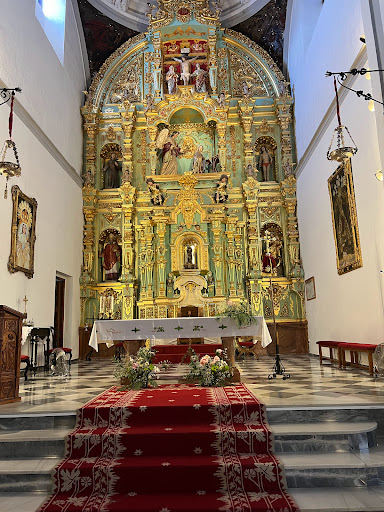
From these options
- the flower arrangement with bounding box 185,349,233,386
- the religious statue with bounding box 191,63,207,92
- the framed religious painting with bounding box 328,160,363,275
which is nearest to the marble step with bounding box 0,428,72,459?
the flower arrangement with bounding box 185,349,233,386

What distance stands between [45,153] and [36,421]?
797 cm

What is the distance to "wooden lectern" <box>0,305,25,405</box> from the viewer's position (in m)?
5.54

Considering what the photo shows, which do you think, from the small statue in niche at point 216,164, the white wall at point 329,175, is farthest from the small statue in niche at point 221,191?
the white wall at point 329,175

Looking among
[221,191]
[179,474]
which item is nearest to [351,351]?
[179,474]

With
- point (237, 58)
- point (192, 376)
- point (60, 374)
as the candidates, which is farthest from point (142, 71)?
point (192, 376)

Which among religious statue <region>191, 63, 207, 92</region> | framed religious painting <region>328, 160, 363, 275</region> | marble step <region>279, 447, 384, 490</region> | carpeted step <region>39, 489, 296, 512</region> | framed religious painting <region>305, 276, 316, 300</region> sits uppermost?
religious statue <region>191, 63, 207, 92</region>

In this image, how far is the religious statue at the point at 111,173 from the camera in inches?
605

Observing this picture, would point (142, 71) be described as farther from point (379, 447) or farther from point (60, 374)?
point (379, 447)

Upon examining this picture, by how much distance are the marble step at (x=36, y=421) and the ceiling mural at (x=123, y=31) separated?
547 inches

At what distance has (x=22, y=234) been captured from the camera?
9.37 m

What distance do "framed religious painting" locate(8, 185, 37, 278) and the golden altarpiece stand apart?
170 inches

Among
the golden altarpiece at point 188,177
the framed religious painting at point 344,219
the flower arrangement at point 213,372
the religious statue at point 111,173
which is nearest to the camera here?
the flower arrangement at point 213,372

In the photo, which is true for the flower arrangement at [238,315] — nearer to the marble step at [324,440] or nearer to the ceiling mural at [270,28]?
the marble step at [324,440]

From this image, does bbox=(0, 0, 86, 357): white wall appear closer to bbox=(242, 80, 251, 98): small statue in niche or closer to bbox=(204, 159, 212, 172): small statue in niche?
bbox=(204, 159, 212, 172): small statue in niche
